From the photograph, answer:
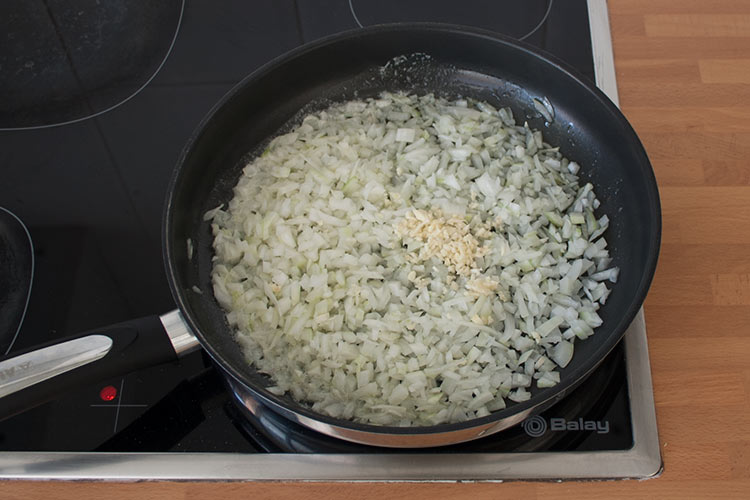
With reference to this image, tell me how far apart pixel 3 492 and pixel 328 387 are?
1.51 feet

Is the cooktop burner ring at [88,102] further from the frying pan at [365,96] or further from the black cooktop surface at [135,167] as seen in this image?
the frying pan at [365,96]

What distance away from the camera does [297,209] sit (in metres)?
1.08

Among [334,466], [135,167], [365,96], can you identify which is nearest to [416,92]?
[365,96]

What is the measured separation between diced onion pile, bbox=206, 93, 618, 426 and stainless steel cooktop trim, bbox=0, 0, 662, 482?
0.06m

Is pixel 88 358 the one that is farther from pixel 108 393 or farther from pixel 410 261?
pixel 410 261

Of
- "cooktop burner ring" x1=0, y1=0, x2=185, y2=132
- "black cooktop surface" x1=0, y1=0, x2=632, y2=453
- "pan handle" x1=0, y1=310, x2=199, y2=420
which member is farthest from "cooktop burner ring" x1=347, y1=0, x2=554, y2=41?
"pan handle" x1=0, y1=310, x2=199, y2=420

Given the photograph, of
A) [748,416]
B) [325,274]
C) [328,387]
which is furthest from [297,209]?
[748,416]

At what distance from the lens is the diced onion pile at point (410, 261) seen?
0.95m

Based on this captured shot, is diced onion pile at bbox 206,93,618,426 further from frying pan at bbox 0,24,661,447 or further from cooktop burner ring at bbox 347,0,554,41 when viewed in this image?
cooktop burner ring at bbox 347,0,554,41

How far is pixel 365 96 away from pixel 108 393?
67cm

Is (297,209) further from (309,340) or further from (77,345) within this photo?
(77,345)

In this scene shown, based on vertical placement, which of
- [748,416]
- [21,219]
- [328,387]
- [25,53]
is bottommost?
[748,416]

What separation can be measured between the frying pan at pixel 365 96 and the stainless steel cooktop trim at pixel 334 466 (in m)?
0.06

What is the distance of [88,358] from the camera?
0.84 meters
